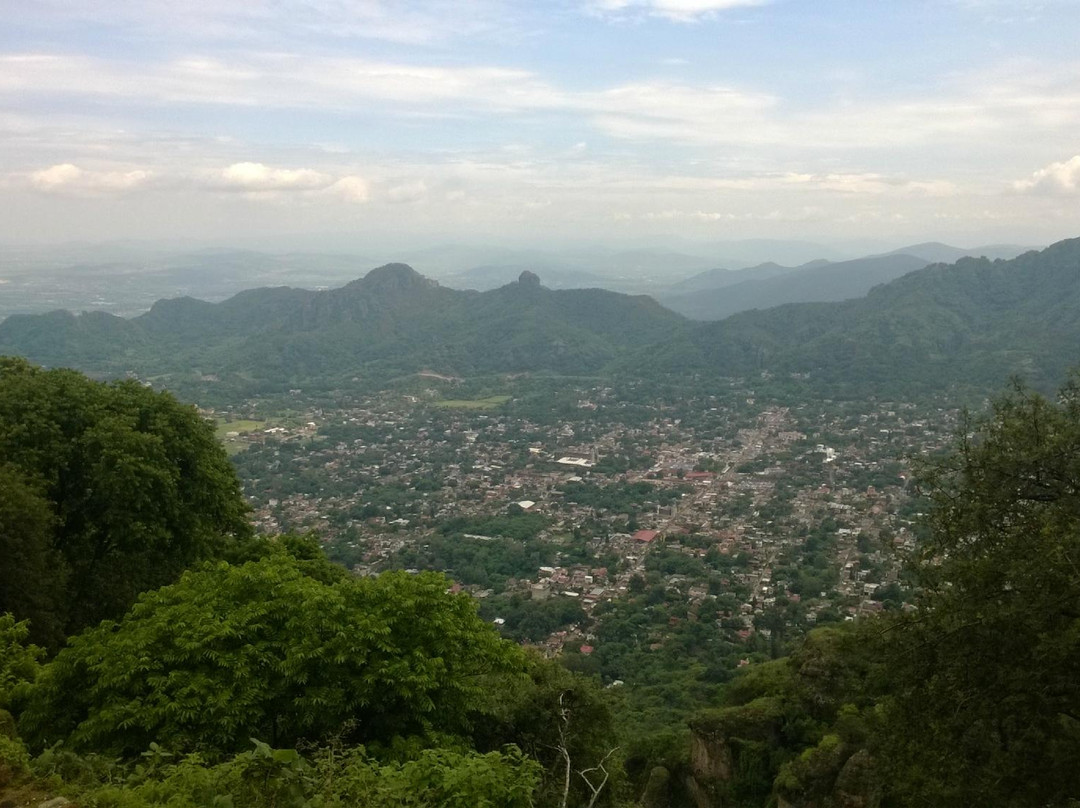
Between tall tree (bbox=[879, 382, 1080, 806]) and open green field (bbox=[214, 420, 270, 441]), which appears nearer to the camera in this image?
tall tree (bbox=[879, 382, 1080, 806])

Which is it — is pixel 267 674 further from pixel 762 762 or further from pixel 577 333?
pixel 577 333

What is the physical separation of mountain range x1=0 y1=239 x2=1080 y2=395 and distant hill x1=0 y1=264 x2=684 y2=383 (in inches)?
12.4

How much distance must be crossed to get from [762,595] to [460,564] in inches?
602

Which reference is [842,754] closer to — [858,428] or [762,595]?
[762,595]

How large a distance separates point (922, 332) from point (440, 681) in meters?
103

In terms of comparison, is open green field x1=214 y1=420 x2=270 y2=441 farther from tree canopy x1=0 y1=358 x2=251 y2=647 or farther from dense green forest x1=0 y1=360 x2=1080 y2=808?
dense green forest x1=0 y1=360 x2=1080 y2=808

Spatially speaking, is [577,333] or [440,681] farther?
[577,333]

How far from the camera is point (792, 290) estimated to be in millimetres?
181375

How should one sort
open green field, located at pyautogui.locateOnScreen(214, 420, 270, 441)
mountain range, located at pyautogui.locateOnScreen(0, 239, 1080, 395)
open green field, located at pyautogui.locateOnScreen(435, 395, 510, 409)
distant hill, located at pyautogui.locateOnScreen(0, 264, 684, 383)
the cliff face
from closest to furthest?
the cliff face < open green field, located at pyautogui.locateOnScreen(214, 420, 270, 441) < open green field, located at pyautogui.locateOnScreen(435, 395, 510, 409) < mountain range, located at pyautogui.locateOnScreen(0, 239, 1080, 395) < distant hill, located at pyautogui.locateOnScreen(0, 264, 684, 383)

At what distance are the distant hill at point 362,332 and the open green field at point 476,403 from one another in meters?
16.8

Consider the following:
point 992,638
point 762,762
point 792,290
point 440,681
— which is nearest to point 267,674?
point 440,681

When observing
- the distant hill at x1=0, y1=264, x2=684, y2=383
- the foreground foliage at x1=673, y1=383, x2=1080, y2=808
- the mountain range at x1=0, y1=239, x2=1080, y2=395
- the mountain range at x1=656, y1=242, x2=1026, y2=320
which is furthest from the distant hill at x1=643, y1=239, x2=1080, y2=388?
the foreground foliage at x1=673, y1=383, x2=1080, y2=808

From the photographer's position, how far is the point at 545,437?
71.5 m

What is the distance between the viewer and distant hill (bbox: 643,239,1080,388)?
277 feet
